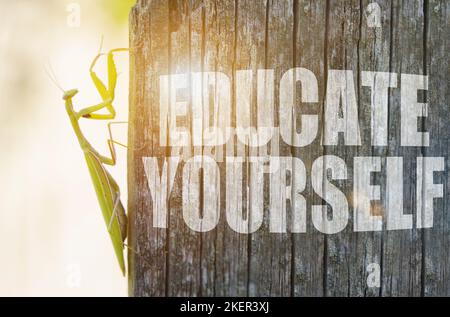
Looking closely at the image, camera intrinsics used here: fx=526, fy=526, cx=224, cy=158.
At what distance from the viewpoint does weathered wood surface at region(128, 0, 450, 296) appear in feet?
9.74

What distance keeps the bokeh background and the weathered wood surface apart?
91.5 inches

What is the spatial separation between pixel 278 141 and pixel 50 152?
3688mm

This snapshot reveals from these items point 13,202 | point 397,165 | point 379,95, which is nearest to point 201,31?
point 379,95

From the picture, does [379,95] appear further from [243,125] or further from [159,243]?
[159,243]

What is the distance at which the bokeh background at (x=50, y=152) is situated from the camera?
221 inches

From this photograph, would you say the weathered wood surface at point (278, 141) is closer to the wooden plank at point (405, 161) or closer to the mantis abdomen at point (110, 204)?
the wooden plank at point (405, 161)

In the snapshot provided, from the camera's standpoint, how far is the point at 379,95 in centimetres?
307

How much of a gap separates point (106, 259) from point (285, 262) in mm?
3115

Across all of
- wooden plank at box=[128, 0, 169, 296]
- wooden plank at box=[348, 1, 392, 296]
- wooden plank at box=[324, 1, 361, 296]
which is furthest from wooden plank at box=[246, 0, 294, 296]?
wooden plank at box=[128, 0, 169, 296]

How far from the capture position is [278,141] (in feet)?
9.72

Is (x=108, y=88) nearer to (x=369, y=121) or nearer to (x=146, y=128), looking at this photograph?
(x=146, y=128)

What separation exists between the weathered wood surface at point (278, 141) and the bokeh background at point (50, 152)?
2.32 m

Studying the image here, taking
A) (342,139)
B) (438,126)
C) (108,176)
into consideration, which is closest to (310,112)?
(342,139)

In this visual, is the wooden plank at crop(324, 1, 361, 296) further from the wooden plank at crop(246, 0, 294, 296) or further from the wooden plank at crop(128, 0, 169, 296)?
the wooden plank at crop(128, 0, 169, 296)
